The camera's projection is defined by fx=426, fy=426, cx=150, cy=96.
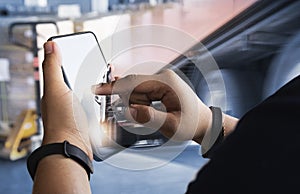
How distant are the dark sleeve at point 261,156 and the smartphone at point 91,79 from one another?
0.42 meters

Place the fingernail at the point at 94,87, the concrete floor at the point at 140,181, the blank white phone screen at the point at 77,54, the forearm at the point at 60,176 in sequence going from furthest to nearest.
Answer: the concrete floor at the point at 140,181 < the blank white phone screen at the point at 77,54 < the fingernail at the point at 94,87 < the forearm at the point at 60,176

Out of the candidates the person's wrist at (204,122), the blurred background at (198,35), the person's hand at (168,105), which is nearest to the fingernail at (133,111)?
the person's hand at (168,105)

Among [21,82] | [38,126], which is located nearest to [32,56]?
[21,82]

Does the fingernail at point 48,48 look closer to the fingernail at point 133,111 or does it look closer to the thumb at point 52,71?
the thumb at point 52,71

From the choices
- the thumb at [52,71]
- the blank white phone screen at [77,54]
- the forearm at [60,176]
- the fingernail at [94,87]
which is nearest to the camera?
the forearm at [60,176]

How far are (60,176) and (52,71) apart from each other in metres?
0.21

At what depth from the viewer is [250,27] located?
202cm

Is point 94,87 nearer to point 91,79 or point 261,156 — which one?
point 91,79

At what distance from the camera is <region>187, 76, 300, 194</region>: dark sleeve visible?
0.29m

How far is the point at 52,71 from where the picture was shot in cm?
67

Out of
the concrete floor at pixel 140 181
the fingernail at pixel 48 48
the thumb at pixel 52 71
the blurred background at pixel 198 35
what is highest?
the fingernail at pixel 48 48

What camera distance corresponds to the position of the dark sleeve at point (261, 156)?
0.94ft

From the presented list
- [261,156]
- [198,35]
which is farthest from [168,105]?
[198,35]

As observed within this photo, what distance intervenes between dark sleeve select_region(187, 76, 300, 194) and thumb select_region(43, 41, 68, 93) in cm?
37
